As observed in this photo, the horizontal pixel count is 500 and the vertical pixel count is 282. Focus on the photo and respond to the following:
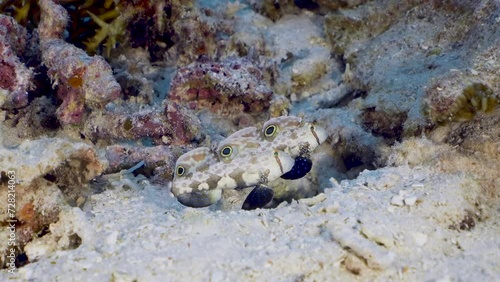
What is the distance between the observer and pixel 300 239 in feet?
9.82

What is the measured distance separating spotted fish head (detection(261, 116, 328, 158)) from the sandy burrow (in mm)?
763

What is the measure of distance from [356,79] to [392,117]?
4.01ft

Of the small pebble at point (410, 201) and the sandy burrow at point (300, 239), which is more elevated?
the small pebble at point (410, 201)

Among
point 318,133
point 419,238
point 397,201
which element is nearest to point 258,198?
point 318,133

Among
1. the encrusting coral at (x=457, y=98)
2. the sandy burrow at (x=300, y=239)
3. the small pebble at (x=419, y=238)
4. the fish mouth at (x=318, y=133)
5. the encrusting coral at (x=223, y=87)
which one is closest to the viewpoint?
the sandy burrow at (x=300, y=239)

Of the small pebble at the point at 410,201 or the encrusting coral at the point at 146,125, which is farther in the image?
the encrusting coral at the point at 146,125

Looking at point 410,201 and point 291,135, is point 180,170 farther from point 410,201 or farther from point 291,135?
point 410,201

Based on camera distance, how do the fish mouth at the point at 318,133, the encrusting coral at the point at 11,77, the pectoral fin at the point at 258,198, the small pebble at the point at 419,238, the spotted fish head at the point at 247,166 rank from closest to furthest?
the small pebble at the point at 419,238 → the pectoral fin at the point at 258,198 → the spotted fish head at the point at 247,166 → the fish mouth at the point at 318,133 → the encrusting coral at the point at 11,77

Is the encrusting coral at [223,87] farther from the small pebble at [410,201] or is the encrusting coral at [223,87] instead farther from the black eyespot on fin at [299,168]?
the small pebble at [410,201]

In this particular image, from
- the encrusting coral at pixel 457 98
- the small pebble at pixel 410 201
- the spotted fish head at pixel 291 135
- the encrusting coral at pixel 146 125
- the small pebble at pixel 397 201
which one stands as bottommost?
the encrusting coral at pixel 146 125

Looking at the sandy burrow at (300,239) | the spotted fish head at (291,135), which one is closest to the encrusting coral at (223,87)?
the spotted fish head at (291,135)

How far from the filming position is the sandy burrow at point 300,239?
2.72m

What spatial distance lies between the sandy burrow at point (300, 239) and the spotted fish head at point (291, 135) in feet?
2.50

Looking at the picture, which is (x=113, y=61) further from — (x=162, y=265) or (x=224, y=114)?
(x=162, y=265)
